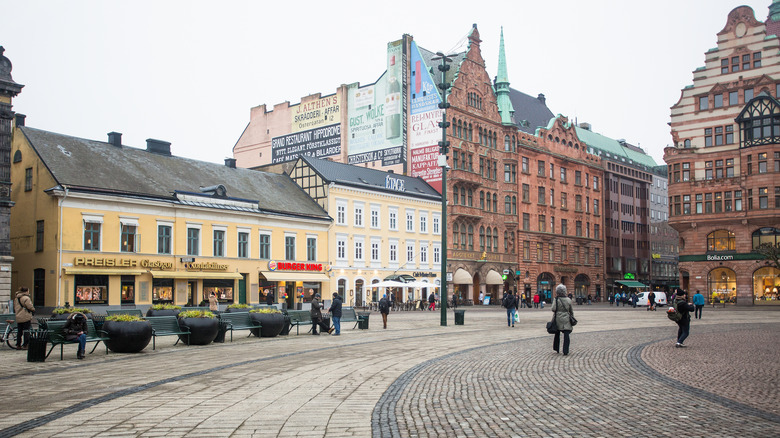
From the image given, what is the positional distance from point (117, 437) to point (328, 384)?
4.59m

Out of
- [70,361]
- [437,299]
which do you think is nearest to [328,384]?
[70,361]

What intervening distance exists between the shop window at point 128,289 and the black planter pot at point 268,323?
65.2 ft

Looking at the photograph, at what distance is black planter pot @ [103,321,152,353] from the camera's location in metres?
17.7

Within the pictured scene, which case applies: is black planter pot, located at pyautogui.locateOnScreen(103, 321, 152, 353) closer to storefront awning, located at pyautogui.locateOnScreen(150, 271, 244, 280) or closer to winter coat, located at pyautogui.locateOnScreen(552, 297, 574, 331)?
winter coat, located at pyautogui.locateOnScreen(552, 297, 574, 331)

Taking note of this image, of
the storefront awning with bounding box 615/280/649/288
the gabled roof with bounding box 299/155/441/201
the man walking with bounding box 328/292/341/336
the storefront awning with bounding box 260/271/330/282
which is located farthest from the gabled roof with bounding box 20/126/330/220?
the storefront awning with bounding box 615/280/649/288

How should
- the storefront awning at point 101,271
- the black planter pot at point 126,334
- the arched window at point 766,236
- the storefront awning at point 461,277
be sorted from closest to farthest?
the black planter pot at point 126,334
the storefront awning at point 101,271
the storefront awning at point 461,277
the arched window at point 766,236

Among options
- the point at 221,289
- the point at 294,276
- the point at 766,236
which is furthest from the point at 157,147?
the point at 766,236

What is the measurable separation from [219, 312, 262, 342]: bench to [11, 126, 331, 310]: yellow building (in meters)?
18.8

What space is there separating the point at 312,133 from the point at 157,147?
23.9 m

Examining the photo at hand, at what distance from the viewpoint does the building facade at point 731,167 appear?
65.2 meters

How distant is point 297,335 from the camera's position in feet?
81.6

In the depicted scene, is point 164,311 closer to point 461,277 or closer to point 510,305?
point 510,305

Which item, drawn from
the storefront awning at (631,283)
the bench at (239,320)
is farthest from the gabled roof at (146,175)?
the storefront awning at (631,283)

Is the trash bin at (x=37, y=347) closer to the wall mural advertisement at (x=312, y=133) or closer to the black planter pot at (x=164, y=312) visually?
the black planter pot at (x=164, y=312)
